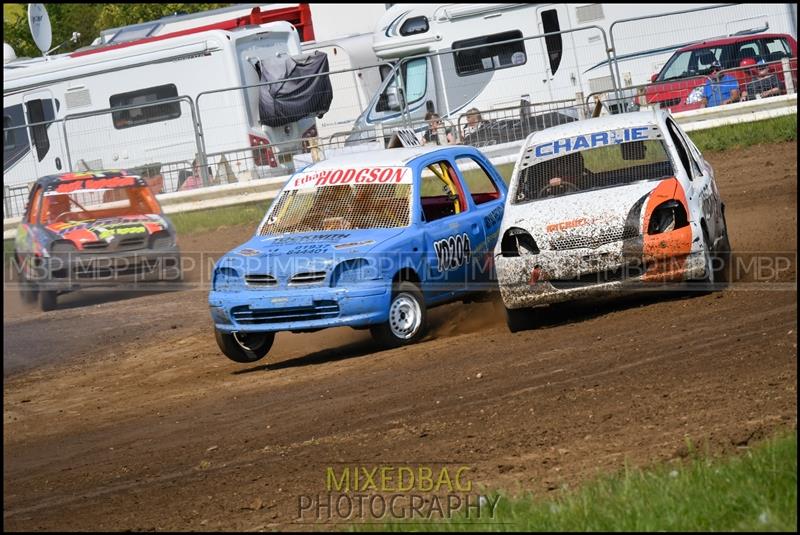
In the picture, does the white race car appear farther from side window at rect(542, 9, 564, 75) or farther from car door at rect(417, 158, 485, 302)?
side window at rect(542, 9, 564, 75)

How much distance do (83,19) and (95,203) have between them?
91.0 feet

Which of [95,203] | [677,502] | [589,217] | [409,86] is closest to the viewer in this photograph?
[677,502]

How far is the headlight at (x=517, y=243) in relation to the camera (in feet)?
32.1

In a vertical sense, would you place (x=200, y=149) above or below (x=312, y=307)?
above

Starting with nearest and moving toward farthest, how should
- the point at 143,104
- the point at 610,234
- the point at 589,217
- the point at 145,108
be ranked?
the point at 610,234
the point at 589,217
the point at 143,104
the point at 145,108

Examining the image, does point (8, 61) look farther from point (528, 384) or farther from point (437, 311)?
point (528, 384)

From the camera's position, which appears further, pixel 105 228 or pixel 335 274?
pixel 105 228

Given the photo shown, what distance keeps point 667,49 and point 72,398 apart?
12.8 meters

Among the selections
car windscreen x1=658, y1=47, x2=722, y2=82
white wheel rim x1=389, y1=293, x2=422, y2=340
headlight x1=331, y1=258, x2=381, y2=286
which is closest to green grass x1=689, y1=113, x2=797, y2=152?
car windscreen x1=658, y1=47, x2=722, y2=82

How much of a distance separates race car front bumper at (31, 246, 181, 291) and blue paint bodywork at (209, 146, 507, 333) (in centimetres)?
543

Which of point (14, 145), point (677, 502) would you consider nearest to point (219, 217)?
point (14, 145)

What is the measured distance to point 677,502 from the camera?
486 cm

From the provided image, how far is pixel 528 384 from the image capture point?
25.3 feet

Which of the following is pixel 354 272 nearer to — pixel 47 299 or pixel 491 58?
pixel 47 299
